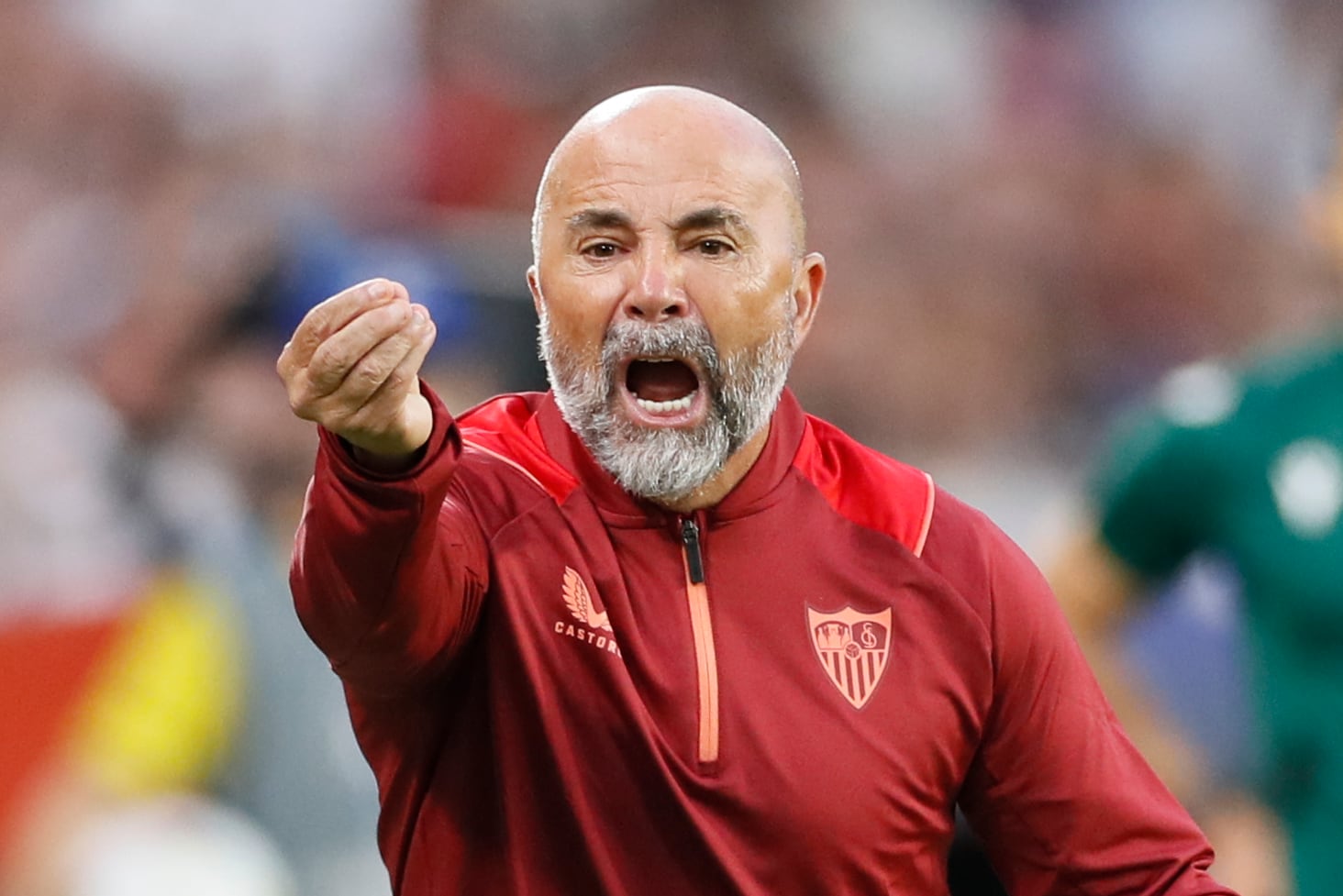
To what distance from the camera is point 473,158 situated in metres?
6.09

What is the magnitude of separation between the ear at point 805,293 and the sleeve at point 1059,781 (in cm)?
39

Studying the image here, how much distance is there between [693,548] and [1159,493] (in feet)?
5.72

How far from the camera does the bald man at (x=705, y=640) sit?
2.30 meters

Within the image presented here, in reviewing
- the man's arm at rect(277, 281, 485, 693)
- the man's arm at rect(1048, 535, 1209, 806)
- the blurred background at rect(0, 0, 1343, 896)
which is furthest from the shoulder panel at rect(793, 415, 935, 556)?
the blurred background at rect(0, 0, 1343, 896)

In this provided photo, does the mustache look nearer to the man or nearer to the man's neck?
the man's neck

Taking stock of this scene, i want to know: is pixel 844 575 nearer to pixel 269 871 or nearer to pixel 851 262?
pixel 269 871

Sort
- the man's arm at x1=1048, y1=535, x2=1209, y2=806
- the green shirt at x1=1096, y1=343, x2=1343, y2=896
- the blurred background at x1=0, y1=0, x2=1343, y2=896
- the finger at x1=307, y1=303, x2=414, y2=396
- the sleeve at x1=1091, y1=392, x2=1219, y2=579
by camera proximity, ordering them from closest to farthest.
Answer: the finger at x1=307, y1=303, x2=414, y2=396 → the green shirt at x1=1096, y1=343, x2=1343, y2=896 → the sleeve at x1=1091, y1=392, x2=1219, y2=579 → the man's arm at x1=1048, y1=535, x2=1209, y2=806 → the blurred background at x1=0, y1=0, x2=1343, y2=896

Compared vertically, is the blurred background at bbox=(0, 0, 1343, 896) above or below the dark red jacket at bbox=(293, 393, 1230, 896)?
above

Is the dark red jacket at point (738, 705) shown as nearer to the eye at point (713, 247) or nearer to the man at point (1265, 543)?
the eye at point (713, 247)

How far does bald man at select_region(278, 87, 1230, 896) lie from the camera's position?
2.30 meters

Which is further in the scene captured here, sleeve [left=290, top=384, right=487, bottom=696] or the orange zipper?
the orange zipper

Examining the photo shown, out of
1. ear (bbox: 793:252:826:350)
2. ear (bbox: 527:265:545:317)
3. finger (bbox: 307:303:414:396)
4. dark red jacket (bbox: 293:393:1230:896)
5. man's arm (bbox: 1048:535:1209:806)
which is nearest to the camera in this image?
finger (bbox: 307:303:414:396)

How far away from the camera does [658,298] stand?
237 cm

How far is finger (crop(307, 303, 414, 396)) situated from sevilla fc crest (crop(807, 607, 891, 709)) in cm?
74
